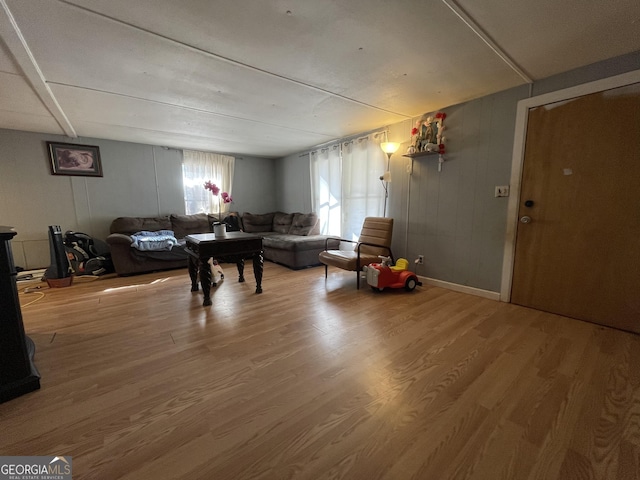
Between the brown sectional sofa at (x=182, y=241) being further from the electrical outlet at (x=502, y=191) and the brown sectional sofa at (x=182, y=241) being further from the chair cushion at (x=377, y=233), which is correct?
the electrical outlet at (x=502, y=191)

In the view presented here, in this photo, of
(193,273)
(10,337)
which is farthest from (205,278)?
(10,337)

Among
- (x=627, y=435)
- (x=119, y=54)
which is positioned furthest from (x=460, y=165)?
(x=119, y=54)

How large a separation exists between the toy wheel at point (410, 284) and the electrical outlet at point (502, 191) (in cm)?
127

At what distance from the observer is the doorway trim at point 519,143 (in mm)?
2039

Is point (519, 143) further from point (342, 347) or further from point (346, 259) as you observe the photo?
point (342, 347)

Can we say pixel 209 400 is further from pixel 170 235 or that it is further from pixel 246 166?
pixel 246 166

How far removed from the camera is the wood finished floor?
3.48 feet

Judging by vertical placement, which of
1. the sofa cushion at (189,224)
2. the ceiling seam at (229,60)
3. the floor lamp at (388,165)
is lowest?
the sofa cushion at (189,224)

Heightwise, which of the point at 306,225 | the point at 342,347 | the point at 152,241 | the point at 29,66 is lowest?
the point at 342,347

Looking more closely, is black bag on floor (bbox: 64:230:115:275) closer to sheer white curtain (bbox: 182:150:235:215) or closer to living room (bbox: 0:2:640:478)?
living room (bbox: 0:2:640:478)

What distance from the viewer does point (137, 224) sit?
439cm

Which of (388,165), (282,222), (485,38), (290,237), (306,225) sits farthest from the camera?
(282,222)

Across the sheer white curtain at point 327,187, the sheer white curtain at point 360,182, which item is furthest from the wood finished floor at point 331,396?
the sheer white curtain at point 327,187

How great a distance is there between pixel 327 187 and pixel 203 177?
2638 mm
